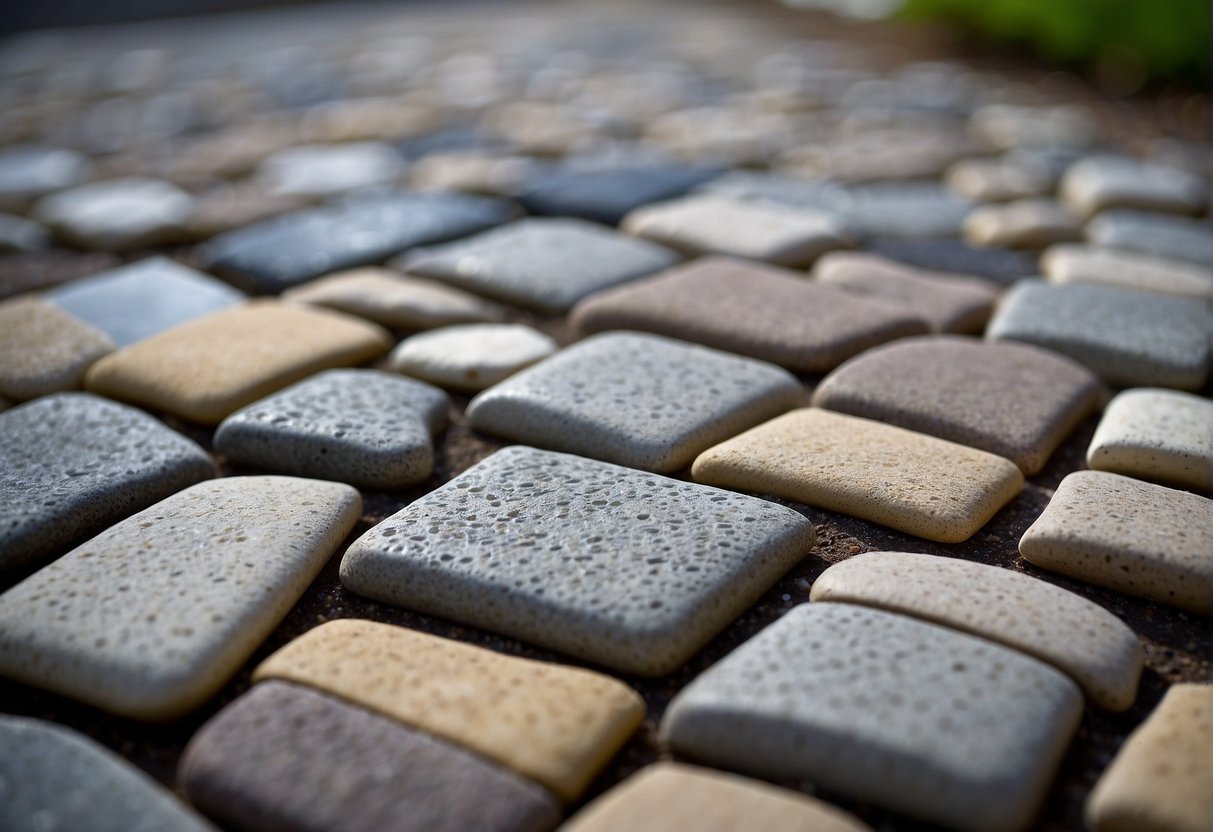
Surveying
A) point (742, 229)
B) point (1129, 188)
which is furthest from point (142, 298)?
point (1129, 188)

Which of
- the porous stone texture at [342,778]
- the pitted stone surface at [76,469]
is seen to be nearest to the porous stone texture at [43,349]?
the pitted stone surface at [76,469]

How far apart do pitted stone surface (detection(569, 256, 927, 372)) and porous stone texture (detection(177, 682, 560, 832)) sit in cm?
81

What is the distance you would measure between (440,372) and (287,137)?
1741mm

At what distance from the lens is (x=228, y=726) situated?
0.77 m

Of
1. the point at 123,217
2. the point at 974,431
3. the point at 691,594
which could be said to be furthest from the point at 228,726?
the point at 123,217

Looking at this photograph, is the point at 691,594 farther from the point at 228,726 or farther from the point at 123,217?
the point at 123,217

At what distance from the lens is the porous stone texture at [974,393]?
121cm

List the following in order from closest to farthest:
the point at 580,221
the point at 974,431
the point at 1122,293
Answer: the point at 974,431 < the point at 1122,293 < the point at 580,221

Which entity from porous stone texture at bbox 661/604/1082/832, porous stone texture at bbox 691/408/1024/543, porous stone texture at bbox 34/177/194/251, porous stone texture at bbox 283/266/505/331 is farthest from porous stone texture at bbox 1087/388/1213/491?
porous stone texture at bbox 34/177/194/251

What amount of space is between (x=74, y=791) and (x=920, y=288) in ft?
4.39

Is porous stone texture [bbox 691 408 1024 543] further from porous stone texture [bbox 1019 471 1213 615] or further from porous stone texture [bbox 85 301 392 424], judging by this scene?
porous stone texture [bbox 85 301 392 424]

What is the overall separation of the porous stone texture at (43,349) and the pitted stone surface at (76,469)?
110 mm

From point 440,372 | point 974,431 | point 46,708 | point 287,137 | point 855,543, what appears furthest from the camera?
point 287,137

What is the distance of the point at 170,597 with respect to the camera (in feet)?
2.92
